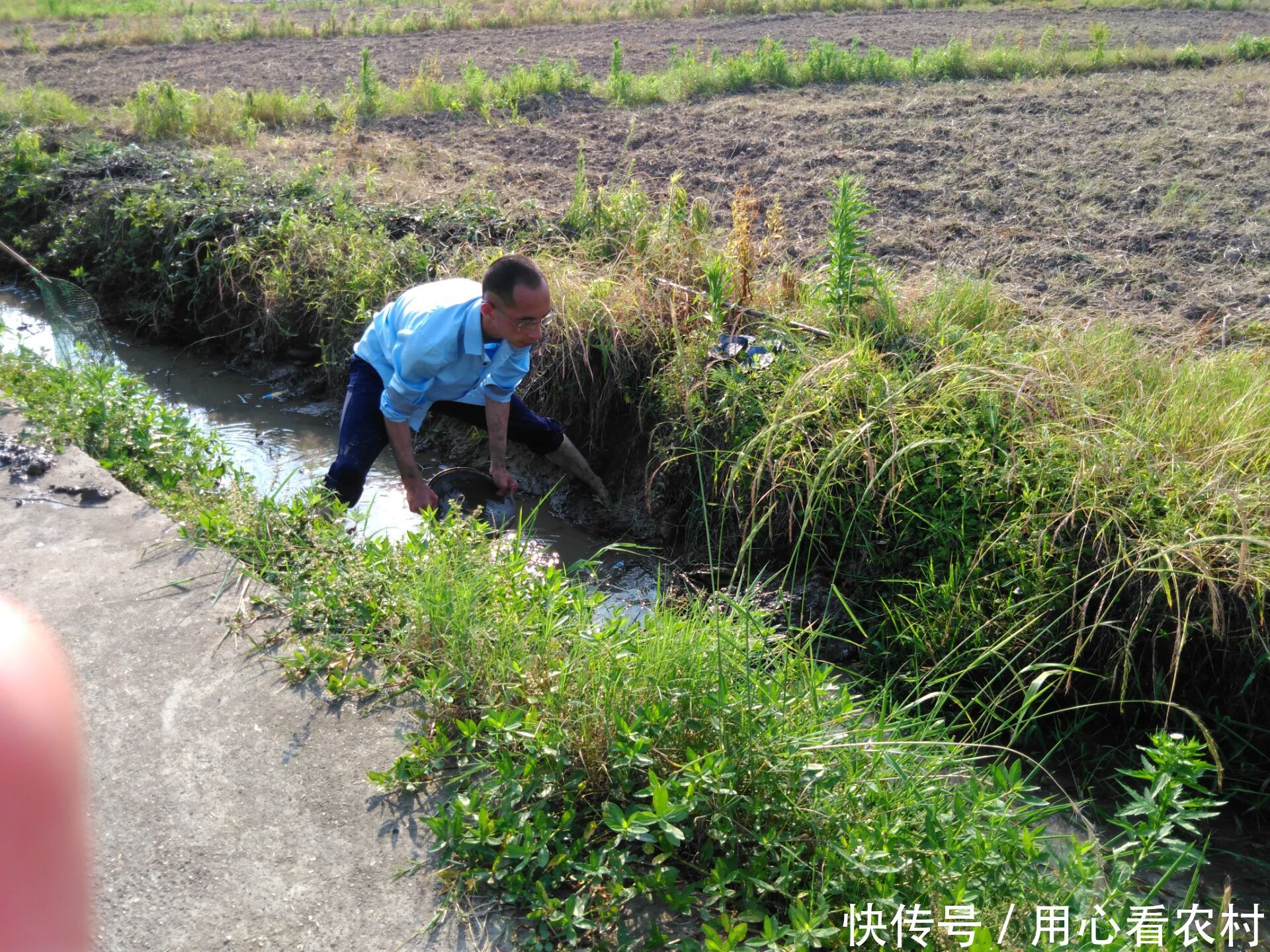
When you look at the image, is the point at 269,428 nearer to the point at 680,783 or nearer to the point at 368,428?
the point at 368,428

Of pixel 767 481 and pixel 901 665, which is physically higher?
pixel 767 481

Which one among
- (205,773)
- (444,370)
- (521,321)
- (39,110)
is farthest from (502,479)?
(39,110)

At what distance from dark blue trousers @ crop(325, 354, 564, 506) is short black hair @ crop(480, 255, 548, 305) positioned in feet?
2.52

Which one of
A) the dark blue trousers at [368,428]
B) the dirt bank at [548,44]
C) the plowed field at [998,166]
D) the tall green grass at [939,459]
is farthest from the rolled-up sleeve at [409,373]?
the dirt bank at [548,44]

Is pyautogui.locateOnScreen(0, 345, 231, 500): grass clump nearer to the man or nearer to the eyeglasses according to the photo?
the man

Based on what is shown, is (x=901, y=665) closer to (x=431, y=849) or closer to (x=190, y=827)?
(x=431, y=849)

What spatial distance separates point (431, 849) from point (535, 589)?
1097mm

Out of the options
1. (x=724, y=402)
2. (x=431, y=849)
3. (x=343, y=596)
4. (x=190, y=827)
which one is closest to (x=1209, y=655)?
(x=724, y=402)

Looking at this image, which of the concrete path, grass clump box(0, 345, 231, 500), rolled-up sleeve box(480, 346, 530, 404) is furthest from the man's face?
the concrete path

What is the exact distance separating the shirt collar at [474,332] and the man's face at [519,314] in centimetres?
5

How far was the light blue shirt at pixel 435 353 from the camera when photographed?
4422 millimetres

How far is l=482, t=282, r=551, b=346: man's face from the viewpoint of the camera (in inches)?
168

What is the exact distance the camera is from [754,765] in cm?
250

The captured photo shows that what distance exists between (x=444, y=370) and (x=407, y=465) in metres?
0.50
